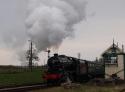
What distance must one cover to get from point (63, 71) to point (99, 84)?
3.43 meters

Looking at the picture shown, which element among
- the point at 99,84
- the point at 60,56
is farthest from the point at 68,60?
the point at 99,84

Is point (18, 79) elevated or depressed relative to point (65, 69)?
depressed

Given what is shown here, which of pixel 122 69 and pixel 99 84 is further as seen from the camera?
pixel 122 69

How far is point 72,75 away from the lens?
33625mm

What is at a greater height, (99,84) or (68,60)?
(68,60)

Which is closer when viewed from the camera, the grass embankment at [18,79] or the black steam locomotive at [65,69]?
the black steam locomotive at [65,69]

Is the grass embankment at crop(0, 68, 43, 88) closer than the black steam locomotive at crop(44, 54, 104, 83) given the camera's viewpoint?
No

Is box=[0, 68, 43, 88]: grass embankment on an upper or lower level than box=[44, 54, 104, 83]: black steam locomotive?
lower

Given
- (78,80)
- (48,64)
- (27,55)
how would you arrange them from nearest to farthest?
(48,64) < (78,80) < (27,55)

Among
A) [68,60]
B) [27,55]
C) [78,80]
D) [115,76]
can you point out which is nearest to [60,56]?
[68,60]

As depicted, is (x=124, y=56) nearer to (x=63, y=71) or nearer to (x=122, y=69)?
(x=122, y=69)

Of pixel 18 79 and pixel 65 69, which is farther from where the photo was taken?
pixel 18 79

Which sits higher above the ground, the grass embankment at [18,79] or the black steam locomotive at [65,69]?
the black steam locomotive at [65,69]

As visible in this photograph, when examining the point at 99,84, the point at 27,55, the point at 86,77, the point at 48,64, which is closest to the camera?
the point at 99,84
